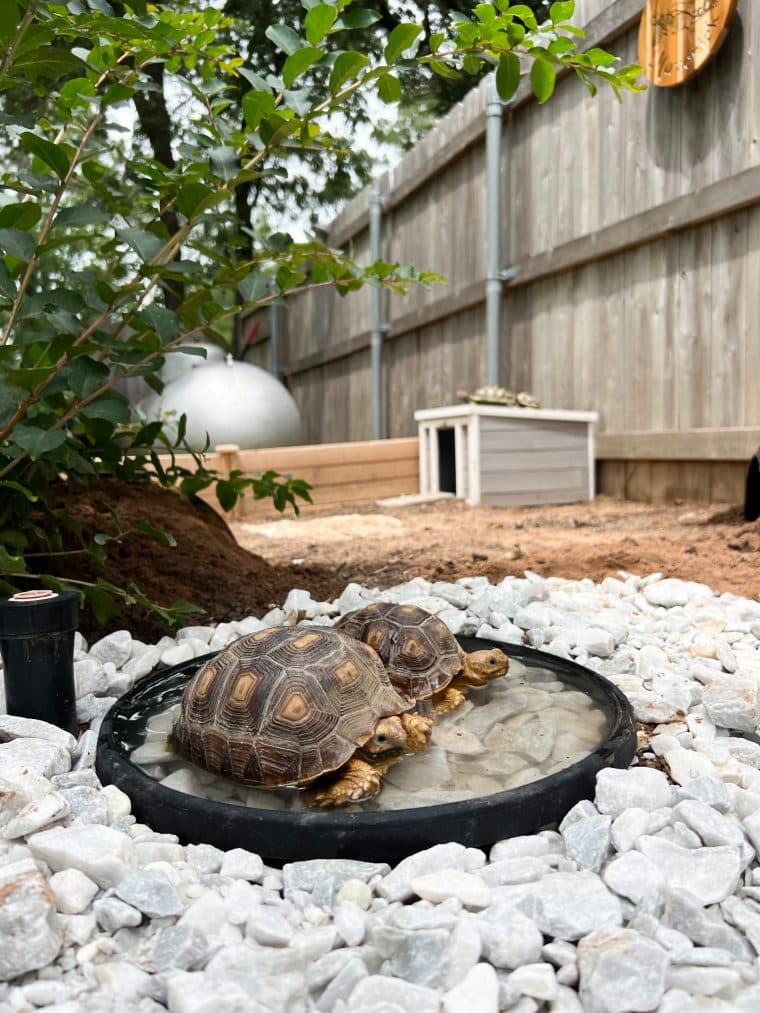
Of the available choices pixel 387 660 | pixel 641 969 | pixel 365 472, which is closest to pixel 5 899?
pixel 641 969

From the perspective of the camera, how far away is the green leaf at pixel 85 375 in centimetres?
216

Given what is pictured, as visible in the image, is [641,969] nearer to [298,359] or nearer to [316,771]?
[316,771]

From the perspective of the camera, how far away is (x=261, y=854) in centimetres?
148

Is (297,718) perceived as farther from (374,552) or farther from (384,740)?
(374,552)

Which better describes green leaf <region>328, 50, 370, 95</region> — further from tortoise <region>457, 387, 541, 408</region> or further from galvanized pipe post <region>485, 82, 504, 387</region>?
galvanized pipe post <region>485, 82, 504, 387</region>

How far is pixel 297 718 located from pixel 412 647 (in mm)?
543

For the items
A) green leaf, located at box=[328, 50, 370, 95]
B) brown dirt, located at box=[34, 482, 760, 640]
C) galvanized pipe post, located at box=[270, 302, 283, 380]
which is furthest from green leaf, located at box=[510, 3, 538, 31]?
galvanized pipe post, located at box=[270, 302, 283, 380]

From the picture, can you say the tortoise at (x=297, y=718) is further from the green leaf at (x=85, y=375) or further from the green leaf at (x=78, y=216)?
the green leaf at (x=78, y=216)

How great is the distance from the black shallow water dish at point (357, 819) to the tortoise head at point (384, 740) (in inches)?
10.1

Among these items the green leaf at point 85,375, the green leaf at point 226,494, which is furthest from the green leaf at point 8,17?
the green leaf at point 226,494

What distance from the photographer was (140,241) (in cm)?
214

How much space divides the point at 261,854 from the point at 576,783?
61 cm

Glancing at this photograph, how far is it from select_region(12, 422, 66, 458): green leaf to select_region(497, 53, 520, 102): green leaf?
1.37 meters

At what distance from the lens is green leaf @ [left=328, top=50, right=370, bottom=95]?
199 centimetres
